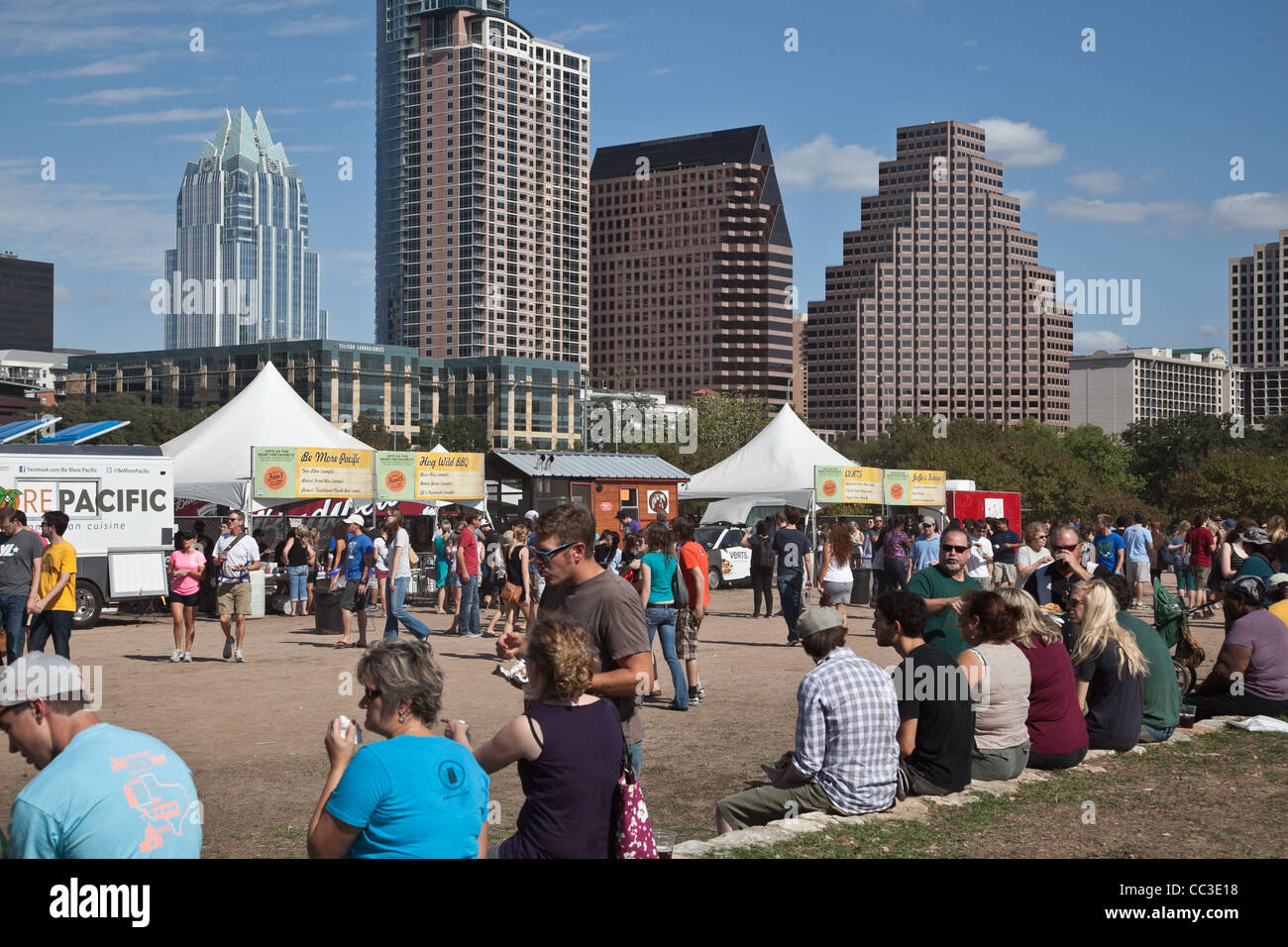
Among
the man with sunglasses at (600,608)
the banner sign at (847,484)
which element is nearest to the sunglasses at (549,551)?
the man with sunglasses at (600,608)

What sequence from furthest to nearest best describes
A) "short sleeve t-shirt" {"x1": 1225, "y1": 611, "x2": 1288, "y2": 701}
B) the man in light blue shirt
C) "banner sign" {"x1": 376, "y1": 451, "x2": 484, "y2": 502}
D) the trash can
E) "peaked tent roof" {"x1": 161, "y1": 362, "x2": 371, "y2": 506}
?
"banner sign" {"x1": 376, "y1": 451, "x2": 484, "y2": 502} → "peaked tent roof" {"x1": 161, "y1": 362, "x2": 371, "y2": 506} → the man in light blue shirt → the trash can → "short sleeve t-shirt" {"x1": 1225, "y1": 611, "x2": 1288, "y2": 701}

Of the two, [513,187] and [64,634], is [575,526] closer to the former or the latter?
[64,634]

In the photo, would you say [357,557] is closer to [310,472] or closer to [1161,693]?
[310,472]

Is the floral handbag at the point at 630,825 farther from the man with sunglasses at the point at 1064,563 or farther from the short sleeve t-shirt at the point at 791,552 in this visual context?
the short sleeve t-shirt at the point at 791,552

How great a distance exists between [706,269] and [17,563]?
178 metres

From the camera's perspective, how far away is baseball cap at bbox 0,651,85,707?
141 inches

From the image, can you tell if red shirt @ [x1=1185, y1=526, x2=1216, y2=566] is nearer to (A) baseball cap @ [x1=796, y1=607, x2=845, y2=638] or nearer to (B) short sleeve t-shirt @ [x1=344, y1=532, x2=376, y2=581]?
(B) short sleeve t-shirt @ [x1=344, y1=532, x2=376, y2=581]

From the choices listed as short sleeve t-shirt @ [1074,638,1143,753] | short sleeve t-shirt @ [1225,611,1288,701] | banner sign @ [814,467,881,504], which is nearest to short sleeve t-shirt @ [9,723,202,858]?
short sleeve t-shirt @ [1074,638,1143,753]

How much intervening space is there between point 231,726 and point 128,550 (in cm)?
1068

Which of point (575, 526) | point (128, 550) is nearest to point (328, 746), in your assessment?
point (575, 526)

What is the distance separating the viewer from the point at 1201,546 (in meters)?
21.8

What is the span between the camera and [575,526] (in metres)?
5.99

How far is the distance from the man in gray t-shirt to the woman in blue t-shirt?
6.01 meters

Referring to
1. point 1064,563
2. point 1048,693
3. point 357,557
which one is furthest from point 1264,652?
point 357,557
